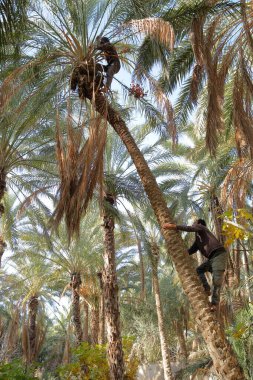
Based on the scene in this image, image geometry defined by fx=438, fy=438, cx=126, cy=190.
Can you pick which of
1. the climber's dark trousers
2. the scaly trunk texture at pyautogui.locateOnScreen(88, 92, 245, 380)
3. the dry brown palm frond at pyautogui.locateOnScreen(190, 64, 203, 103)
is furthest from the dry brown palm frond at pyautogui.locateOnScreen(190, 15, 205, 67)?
the climber's dark trousers

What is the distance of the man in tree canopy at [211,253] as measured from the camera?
5.42 metres

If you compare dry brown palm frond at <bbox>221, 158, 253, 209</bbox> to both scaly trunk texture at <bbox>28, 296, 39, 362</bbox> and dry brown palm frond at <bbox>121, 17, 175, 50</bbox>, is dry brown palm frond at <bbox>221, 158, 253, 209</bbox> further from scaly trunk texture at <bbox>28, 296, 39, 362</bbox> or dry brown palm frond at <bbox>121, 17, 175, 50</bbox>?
scaly trunk texture at <bbox>28, 296, 39, 362</bbox>

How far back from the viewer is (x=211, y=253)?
5797mm

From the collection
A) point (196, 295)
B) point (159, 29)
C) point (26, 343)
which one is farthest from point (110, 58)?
point (26, 343)

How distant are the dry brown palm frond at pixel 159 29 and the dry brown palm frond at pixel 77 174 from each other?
1623mm

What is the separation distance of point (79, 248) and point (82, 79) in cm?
1098

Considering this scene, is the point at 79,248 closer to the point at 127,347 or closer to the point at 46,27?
the point at 127,347

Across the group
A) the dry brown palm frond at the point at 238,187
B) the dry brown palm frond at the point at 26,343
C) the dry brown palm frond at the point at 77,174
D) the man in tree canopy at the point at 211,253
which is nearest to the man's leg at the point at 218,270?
the man in tree canopy at the point at 211,253

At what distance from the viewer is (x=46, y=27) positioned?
950 centimetres

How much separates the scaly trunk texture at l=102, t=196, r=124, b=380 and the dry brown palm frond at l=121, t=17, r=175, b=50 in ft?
21.0

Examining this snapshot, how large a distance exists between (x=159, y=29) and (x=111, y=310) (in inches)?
308

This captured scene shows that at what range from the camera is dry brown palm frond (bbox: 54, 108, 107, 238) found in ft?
17.3

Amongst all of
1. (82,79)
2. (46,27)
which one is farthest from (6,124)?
(82,79)

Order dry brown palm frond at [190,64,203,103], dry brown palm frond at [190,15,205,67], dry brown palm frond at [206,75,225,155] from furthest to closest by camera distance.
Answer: dry brown palm frond at [190,64,203,103] → dry brown palm frond at [206,75,225,155] → dry brown palm frond at [190,15,205,67]
